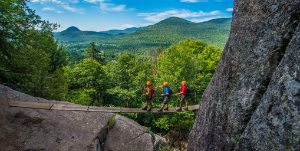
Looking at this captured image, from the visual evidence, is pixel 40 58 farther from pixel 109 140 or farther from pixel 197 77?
pixel 197 77

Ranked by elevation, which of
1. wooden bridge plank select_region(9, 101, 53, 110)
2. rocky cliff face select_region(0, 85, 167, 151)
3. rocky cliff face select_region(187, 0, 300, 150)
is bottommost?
rocky cliff face select_region(0, 85, 167, 151)

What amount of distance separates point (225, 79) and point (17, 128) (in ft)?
30.2

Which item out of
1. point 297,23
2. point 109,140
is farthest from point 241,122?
point 109,140

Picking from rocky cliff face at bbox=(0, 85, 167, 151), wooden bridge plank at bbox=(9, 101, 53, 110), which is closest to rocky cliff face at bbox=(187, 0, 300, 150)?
rocky cliff face at bbox=(0, 85, 167, 151)

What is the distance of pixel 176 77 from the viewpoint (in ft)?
66.2

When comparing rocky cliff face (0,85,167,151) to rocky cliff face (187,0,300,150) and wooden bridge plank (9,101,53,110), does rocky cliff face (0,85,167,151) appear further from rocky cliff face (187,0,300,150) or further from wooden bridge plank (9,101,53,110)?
rocky cliff face (187,0,300,150)

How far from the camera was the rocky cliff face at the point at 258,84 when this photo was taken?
2604mm

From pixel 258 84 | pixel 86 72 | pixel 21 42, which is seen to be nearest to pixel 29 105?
pixel 21 42

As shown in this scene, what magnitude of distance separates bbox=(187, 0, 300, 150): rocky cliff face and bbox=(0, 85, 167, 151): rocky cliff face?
5.38 meters

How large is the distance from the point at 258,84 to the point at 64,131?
8.64 metres

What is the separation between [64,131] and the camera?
26.1 feet

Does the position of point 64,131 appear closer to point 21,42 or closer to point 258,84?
point 21,42

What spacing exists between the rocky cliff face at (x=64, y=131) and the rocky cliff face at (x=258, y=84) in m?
5.38

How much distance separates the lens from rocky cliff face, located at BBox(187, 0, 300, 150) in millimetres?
2604
